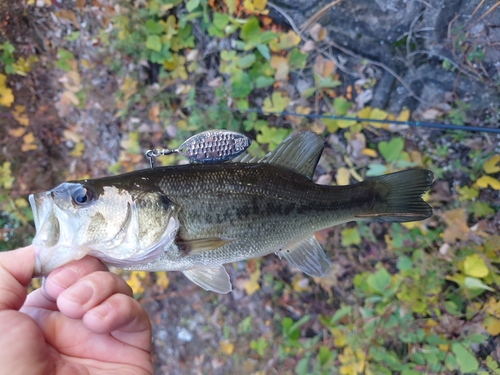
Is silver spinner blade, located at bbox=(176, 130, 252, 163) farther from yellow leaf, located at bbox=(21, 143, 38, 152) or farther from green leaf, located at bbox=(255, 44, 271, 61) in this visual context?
yellow leaf, located at bbox=(21, 143, 38, 152)

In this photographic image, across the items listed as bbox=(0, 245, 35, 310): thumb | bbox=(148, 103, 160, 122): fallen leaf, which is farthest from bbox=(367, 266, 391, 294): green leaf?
bbox=(148, 103, 160, 122): fallen leaf

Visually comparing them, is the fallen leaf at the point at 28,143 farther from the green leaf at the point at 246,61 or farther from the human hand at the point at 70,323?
the human hand at the point at 70,323

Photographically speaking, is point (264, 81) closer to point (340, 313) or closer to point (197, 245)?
point (197, 245)

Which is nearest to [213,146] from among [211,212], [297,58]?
[211,212]

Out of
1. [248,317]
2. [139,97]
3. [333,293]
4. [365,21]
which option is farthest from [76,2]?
[333,293]

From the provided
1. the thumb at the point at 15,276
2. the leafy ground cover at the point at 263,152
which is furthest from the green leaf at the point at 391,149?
the thumb at the point at 15,276

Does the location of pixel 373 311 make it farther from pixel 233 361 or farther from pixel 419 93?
pixel 419 93
